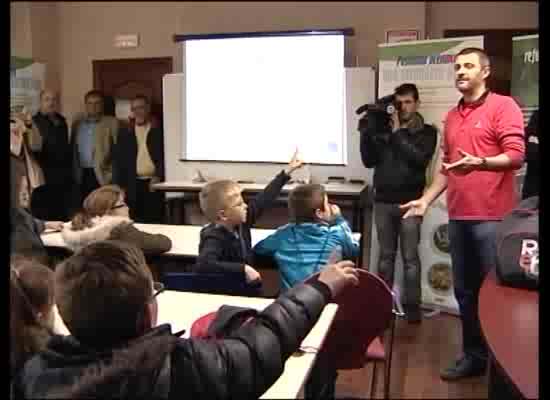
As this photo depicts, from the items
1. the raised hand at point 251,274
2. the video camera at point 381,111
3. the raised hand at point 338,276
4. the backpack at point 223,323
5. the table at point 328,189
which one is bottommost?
the backpack at point 223,323

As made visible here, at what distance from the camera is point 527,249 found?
93cm

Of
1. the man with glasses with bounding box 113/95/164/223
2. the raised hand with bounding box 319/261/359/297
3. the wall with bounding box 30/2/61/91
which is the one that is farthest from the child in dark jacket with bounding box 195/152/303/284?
the wall with bounding box 30/2/61/91

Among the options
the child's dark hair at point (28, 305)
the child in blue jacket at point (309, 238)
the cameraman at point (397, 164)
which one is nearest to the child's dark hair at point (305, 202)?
the child in blue jacket at point (309, 238)

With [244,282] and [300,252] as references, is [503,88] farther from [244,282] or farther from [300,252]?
[244,282]

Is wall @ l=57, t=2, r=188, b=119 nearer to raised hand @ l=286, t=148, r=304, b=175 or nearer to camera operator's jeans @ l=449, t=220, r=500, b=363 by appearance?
raised hand @ l=286, t=148, r=304, b=175

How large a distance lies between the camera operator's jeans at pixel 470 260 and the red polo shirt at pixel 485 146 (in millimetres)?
38

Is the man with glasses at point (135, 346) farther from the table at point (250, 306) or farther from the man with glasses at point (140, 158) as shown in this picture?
the man with glasses at point (140, 158)

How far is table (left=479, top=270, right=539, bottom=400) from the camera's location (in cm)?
71

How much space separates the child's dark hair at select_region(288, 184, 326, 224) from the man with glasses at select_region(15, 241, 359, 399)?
0.79 ft

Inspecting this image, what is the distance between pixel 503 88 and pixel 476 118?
8 centimetres

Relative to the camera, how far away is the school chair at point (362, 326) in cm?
115

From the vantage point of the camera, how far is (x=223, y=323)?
37.3 inches

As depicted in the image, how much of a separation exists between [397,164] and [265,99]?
0.28 metres

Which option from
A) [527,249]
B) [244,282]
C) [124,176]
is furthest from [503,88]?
[124,176]
